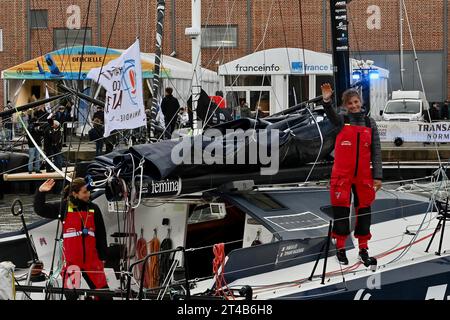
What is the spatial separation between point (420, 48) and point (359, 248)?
30540 mm

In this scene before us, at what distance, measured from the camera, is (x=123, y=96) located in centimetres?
811

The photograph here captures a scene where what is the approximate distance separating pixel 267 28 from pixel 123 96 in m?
28.9

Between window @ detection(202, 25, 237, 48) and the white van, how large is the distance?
751 cm

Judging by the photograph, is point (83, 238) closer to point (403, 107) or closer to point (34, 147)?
point (34, 147)

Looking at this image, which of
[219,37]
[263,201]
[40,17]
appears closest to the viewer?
[263,201]

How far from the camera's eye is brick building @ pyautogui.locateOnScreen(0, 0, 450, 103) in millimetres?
35031

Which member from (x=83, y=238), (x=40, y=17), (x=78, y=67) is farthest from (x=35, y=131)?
(x=40, y=17)

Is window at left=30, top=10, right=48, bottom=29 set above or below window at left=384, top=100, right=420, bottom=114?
above

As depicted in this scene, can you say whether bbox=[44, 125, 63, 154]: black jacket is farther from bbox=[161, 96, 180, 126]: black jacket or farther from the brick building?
the brick building

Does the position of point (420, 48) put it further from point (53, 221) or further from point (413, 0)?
point (53, 221)

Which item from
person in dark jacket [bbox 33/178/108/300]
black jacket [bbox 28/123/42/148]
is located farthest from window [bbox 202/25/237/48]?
person in dark jacket [bbox 33/178/108/300]
